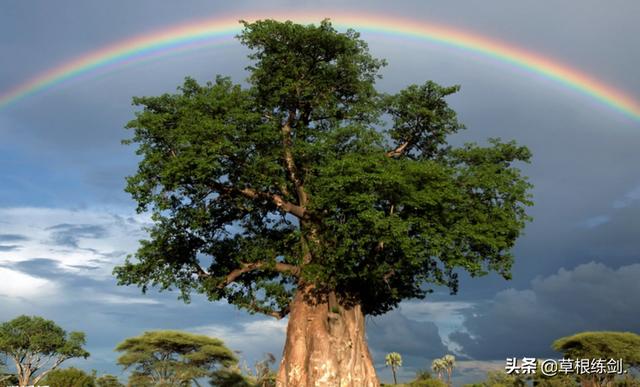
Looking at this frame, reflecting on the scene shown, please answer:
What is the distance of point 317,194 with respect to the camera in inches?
848

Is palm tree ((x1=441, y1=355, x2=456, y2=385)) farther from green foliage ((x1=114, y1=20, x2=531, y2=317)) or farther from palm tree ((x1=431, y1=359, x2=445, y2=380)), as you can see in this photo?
green foliage ((x1=114, y1=20, x2=531, y2=317))

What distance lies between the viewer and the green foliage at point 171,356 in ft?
173

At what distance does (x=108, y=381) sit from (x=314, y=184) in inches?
1627

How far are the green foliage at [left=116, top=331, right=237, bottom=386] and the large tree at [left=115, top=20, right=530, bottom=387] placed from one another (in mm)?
29373

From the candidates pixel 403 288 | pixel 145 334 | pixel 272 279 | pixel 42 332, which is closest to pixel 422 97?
pixel 403 288

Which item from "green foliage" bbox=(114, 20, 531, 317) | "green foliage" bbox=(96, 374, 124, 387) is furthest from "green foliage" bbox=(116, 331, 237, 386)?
"green foliage" bbox=(114, 20, 531, 317)

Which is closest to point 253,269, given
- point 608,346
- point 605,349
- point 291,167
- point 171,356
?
point 291,167

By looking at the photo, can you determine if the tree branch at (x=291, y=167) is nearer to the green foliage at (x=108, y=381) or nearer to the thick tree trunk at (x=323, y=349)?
the thick tree trunk at (x=323, y=349)

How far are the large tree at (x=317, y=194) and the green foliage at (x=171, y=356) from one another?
1156 inches

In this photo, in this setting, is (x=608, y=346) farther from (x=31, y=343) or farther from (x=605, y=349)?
(x=31, y=343)

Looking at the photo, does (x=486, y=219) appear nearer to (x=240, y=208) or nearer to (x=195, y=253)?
(x=240, y=208)

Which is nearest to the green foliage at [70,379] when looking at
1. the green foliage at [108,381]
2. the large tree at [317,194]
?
the green foliage at [108,381]

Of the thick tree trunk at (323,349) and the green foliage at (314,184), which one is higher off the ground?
the green foliage at (314,184)

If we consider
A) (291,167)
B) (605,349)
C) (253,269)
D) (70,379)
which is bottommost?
(70,379)
